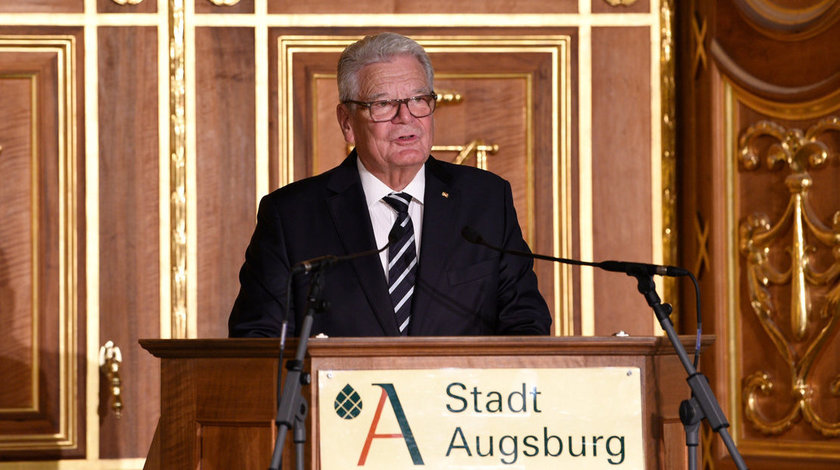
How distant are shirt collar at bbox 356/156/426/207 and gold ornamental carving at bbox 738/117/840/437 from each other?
4.82 ft

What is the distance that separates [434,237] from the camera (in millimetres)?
2914

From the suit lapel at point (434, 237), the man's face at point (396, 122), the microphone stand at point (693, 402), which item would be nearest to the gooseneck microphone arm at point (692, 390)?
the microphone stand at point (693, 402)

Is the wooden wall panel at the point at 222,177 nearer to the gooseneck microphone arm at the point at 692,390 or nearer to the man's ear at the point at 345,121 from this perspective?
the man's ear at the point at 345,121

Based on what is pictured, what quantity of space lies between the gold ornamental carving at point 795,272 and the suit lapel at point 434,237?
1418 millimetres

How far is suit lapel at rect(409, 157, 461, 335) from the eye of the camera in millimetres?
2816

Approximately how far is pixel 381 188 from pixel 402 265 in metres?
0.25

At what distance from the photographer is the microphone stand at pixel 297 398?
1897mm

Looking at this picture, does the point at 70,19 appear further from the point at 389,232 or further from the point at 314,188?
the point at 389,232

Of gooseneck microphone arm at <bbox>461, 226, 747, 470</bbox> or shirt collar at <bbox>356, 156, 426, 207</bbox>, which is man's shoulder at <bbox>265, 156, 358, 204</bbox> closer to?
shirt collar at <bbox>356, 156, 426, 207</bbox>

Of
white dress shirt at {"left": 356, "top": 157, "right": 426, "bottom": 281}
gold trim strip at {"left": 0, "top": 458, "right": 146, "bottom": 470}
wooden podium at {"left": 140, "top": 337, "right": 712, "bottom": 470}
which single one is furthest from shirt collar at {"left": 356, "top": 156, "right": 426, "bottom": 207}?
gold trim strip at {"left": 0, "top": 458, "right": 146, "bottom": 470}

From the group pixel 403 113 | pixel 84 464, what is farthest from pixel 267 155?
pixel 403 113

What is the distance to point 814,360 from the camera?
3801 millimetres

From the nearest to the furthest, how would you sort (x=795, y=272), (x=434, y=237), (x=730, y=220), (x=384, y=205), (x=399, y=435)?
(x=399, y=435) → (x=434, y=237) → (x=384, y=205) → (x=795, y=272) → (x=730, y=220)

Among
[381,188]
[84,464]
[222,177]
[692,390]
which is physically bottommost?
[84,464]
